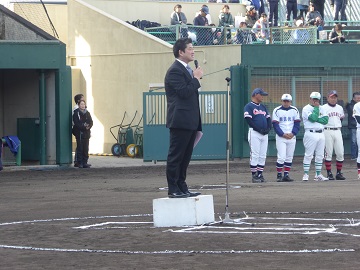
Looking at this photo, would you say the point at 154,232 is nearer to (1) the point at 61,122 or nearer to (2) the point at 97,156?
(1) the point at 61,122

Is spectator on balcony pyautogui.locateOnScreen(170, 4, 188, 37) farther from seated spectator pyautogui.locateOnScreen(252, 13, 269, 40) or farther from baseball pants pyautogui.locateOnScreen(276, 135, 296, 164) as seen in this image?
baseball pants pyautogui.locateOnScreen(276, 135, 296, 164)

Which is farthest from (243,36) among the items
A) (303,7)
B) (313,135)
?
(313,135)

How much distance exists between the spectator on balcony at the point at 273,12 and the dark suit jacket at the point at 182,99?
71.1ft

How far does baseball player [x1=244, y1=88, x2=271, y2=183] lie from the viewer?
792 inches

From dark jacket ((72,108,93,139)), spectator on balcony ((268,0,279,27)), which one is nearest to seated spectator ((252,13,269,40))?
spectator on balcony ((268,0,279,27))

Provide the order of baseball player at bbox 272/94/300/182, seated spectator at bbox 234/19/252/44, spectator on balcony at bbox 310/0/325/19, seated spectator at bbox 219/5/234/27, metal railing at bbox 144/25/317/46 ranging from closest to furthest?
baseball player at bbox 272/94/300/182
metal railing at bbox 144/25/317/46
seated spectator at bbox 234/19/252/44
seated spectator at bbox 219/5/234/27
spectator on balcony at bbox 310/0/325/19

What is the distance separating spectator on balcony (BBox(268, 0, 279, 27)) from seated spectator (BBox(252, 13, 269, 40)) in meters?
1.25

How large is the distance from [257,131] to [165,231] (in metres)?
8.84

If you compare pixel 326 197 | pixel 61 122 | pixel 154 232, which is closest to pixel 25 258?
pixel 154 232

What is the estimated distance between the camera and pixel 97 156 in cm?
3306

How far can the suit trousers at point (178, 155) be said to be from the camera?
483 inches

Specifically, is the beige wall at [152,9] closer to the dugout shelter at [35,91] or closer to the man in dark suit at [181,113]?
the dugout shelter at [35,91]

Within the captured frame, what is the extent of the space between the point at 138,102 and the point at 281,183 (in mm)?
12303

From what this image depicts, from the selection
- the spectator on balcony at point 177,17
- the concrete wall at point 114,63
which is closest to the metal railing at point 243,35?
the concrete wall at point 114,63
